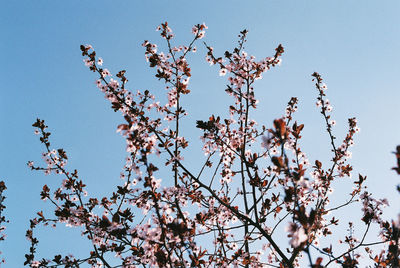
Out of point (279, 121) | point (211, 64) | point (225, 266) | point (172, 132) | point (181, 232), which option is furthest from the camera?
point (211, 64)

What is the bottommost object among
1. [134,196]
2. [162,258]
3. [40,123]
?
[162,258]

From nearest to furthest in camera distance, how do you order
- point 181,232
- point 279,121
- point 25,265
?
point 279,121, point 181,232, point 25,265

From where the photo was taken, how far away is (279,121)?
1.98 meters

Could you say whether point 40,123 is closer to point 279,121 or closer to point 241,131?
point 241,131

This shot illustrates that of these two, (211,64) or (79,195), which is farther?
(211,64)

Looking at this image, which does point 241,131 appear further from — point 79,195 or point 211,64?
point 79,195

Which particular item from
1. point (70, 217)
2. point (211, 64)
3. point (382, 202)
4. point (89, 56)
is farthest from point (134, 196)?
point (382, 202)

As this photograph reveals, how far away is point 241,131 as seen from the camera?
511cm

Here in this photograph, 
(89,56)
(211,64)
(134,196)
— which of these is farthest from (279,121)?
(89,56)

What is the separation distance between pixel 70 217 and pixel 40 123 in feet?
8.17

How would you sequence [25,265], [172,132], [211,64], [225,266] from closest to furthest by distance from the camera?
[225,266] → [172,132] → [25,265] → [211,64]

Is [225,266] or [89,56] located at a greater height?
[89,56]

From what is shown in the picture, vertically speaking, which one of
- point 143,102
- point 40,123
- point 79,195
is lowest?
point 79,195

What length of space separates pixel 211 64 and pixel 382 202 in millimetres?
3993
